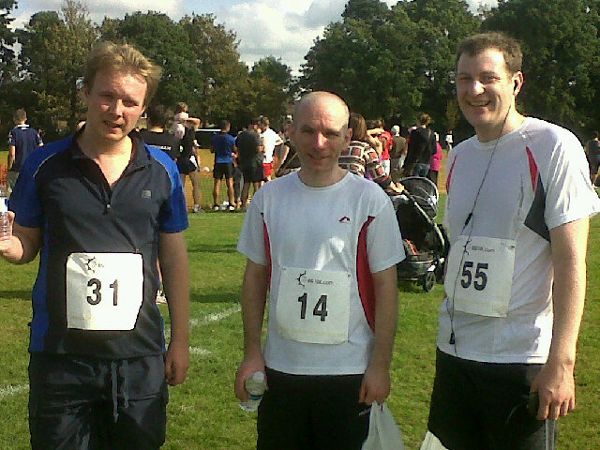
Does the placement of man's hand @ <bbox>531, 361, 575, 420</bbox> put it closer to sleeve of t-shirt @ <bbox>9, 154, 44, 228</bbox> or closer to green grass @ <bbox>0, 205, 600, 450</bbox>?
sleeve of t-shirt @ <bbox>9, 154, 44, 228</bbox>

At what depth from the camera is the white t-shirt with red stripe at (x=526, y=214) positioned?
2.62 meters

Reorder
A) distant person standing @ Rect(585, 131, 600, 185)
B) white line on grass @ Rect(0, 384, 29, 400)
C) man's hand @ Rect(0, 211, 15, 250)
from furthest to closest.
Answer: distant person standing @ Rect(585, 131, 600, 185) → white line on grass @ Rect(0, 384, 29, 400) → man's hand @ Rect(0, 211, 15, 250)

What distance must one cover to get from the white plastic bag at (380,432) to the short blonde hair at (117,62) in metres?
1.46

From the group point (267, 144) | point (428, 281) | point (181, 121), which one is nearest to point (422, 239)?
point (428, 281)

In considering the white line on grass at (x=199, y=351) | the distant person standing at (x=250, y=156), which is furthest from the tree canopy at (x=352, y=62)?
the white line on grass at (x=199, y=351)

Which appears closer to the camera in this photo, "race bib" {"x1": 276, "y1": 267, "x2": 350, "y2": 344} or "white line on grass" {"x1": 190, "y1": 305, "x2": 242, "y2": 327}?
"race bib" {"x1": 276, "y1": 267, "x2": 350, "y2": 344}

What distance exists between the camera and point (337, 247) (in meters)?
2.82

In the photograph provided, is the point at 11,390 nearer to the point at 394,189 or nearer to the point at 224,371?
the point at 224,371

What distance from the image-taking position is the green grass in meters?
4.62

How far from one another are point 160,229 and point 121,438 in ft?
2.53

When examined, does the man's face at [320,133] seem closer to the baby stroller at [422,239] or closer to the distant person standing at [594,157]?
the baby stroller at [422,239]

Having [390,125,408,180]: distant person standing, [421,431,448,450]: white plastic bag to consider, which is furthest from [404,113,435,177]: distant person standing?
[421,431,448,450]: white plastic bag

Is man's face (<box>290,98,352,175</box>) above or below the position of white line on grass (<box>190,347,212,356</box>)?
above

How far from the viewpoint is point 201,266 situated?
9.87m
